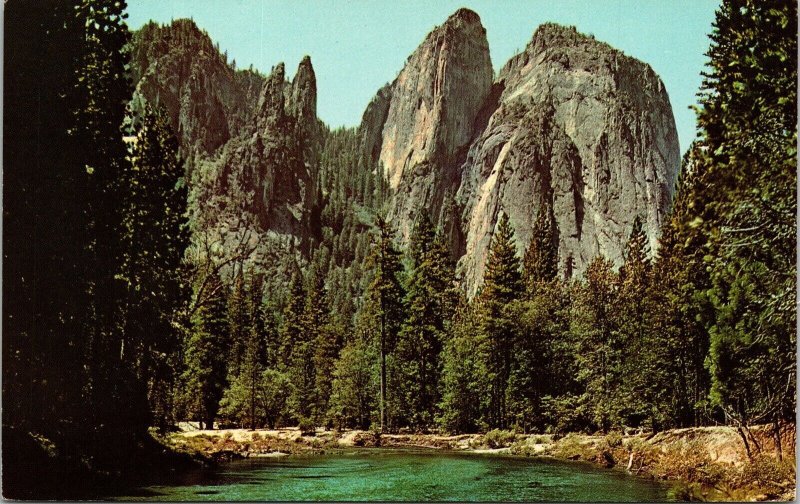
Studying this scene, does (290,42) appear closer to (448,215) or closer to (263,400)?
(263,400)

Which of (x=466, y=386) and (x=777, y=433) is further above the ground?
(x=466, y=386)

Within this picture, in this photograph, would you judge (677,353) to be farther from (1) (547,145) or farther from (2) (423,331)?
(1) (547,145)

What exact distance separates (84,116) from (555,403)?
2431cm

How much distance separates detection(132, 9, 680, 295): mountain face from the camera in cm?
11219

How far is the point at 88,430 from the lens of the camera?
15.6 metres

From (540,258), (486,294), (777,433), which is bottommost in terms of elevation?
(777,433)

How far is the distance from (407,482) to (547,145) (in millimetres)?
106170

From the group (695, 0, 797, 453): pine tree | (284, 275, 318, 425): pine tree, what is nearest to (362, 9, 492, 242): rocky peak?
(284, 275, 318, 425): pine tree

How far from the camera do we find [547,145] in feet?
389

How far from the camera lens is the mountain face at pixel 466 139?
112 meters

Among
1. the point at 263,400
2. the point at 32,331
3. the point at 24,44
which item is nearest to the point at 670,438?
the point at 32,331

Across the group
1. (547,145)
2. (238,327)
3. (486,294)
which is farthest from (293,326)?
(547,145)

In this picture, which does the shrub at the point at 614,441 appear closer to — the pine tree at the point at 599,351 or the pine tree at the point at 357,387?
the pine tree at the point at 599,351

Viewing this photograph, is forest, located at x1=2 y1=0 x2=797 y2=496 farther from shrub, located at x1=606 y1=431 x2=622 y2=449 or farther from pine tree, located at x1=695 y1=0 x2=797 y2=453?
shrub, located at x1=606 y1=431 x2=622 y2=449
